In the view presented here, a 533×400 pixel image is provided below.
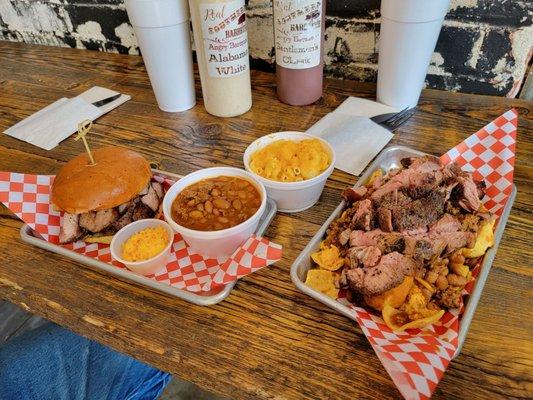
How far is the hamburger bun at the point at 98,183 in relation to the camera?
928 millimetres

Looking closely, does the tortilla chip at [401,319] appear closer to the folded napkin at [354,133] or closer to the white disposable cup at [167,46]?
the folded napkin at [354,133]

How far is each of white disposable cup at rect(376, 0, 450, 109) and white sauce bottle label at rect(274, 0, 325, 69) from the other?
0.19m

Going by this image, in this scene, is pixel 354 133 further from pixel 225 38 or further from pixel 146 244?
pixel 146 244

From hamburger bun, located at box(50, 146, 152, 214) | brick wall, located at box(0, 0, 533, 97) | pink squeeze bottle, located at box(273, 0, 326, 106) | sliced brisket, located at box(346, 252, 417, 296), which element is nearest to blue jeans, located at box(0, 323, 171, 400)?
hamburger bun, located at box(50, 146, 152, 214)

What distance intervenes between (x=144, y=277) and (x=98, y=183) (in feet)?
0.82

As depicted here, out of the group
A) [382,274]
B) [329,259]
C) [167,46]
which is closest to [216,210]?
[329,259]

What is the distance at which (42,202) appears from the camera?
1.04 m

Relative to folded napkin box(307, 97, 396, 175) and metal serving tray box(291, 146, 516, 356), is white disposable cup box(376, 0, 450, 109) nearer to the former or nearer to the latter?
folded napkin box(307, 97, 396, 175)

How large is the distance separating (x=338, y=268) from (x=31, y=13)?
2.01m

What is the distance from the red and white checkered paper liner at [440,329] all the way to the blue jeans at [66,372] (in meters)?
0.86

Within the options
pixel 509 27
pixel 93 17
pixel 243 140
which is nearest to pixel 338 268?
pixel 243 140

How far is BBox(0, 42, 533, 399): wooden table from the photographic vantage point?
70cm

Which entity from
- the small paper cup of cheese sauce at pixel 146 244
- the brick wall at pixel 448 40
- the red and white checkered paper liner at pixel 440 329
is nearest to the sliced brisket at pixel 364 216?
the red and white checkered paper liner at pixel 440 329

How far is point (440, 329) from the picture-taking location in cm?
73
